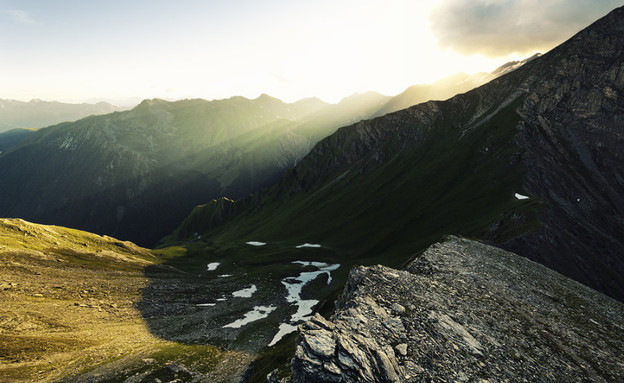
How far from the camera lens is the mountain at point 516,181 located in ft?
220

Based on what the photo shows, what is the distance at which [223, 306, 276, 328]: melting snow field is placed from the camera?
67812mm

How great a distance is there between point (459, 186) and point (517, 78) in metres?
106

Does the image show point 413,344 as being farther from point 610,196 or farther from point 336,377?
point 610,196

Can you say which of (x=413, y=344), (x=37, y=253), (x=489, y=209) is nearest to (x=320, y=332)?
(x=413, y=344)

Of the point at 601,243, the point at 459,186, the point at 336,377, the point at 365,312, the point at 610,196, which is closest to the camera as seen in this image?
the point at 336,377

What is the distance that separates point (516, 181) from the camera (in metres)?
101

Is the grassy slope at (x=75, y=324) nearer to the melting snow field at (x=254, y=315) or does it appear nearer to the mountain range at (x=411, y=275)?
the mountain range at (x=411, y=275)

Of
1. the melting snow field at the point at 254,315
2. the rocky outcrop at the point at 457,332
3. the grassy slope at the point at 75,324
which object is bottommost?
the melting snow field at the point at 254,315

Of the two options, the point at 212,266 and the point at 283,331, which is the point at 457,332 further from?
the point at 212,266

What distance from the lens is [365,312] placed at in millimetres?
21719

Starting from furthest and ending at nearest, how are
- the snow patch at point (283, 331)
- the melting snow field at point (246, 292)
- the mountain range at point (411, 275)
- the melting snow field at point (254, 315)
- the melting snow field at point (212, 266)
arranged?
the melting snow field at point (212, 266)
the melting snow field at point (246, 292)
the melting snow field at point (254, 315)
the snow patch at point (283, 331)
the mountain range at point (411, 275)

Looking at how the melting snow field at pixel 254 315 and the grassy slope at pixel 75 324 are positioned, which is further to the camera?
the melting snow field at pixel 254 315

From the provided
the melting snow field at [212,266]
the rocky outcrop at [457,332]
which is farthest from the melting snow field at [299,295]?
the rocky outcrop at [457,332]

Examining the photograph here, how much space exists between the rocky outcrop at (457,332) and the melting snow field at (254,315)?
47.6 m
